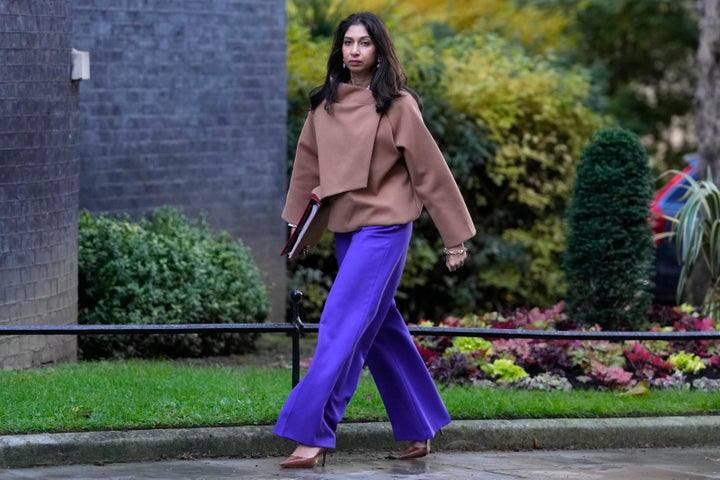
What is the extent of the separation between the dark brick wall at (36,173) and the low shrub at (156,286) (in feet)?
→ 2.00

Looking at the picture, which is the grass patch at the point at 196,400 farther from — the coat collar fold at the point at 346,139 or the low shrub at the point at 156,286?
the coat collar fold at the point at 346,139

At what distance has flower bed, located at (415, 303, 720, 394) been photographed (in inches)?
306

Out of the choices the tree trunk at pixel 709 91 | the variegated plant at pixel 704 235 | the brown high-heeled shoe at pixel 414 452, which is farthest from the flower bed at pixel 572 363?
the tree trunk at pixel 709 91

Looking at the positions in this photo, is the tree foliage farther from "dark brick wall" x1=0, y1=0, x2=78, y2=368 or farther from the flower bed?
"dark brick wall" x1=0, y1=0, x2=78, y2=368

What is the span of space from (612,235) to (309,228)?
11.5 ft

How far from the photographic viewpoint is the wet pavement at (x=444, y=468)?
558 centimetres

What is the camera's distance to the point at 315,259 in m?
11.6

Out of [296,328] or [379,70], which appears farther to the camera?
[296,328]

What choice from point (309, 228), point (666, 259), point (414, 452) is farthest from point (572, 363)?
point (666, 259)

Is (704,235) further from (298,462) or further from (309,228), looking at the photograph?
(298,462)

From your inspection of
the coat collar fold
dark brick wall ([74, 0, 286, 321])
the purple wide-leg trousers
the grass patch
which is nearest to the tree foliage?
the grass patch

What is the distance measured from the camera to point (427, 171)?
576cm

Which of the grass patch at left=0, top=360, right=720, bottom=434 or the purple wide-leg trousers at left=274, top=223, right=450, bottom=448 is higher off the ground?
the purple wide-leg trousers at left=274, top=223, right=450, bottom=448

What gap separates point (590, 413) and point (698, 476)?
101 centimetres
